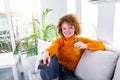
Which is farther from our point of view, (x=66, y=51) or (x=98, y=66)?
(x=66, y=51)

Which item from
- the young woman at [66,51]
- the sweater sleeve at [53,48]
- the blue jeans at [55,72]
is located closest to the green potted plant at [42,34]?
the young woman at [66,51]

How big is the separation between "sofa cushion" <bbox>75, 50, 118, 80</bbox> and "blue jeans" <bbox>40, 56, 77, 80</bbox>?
109 millimetres

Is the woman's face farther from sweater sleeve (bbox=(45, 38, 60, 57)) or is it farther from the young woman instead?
sweater sleeve (bbox=(45, 38, 60, 57))

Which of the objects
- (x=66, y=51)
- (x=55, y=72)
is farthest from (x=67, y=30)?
(x=55, y=72)

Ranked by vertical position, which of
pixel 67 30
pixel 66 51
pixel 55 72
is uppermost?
pixel 67 30

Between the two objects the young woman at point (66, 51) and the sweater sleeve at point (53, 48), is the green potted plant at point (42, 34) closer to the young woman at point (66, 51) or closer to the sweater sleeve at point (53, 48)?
the young woman at point (66, 51)

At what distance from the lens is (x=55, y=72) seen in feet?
4.50

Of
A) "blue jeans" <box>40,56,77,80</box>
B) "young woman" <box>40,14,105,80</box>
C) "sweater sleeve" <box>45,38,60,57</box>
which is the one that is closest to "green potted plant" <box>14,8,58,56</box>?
"young woman" <box>40,14,105,80</box>

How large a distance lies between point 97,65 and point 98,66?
0.01 m

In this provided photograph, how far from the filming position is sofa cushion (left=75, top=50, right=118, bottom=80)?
119 centimetres

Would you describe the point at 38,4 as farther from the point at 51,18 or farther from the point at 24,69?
the point at 24,69

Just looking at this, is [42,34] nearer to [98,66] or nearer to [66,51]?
[66,51]

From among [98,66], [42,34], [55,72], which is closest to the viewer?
[98,66]

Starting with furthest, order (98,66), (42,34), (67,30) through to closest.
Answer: (42,34), (67,30), (98,66)
